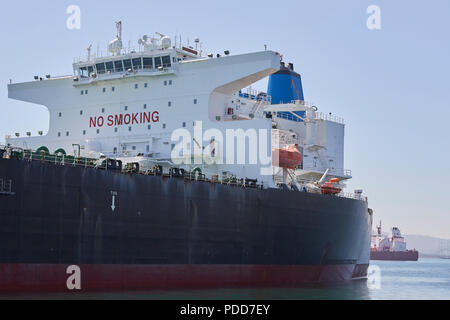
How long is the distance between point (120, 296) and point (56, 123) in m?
14.9

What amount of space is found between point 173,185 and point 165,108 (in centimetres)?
688

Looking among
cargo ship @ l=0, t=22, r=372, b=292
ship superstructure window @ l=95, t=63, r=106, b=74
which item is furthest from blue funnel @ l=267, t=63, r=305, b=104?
ship superstructure window @ l=95, t=63, r=106, b=74

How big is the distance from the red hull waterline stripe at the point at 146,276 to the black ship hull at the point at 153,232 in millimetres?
38

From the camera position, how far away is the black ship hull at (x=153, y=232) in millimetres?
24047

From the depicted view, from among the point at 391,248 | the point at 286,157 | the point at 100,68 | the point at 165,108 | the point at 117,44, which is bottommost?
the point at 391,248

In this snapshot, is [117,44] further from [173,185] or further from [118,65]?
[173,185]

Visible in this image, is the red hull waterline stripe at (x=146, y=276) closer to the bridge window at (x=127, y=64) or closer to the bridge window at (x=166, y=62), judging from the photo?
the bridge window at (x=166, y=62)

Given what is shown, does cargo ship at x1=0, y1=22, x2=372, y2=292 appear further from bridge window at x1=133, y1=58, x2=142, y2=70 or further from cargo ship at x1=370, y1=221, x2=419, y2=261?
cargo ship at x1=370, y1=221, x2=419, y2=261

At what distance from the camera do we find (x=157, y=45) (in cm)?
3575

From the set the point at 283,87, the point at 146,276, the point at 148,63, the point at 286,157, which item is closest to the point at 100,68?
the point at 148,63

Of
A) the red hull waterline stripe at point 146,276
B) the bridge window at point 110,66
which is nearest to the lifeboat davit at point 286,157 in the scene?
the red hull waterline stripe at point 146,276

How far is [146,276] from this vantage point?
27.2 meters

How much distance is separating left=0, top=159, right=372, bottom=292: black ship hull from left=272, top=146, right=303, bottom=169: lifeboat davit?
1802 mm
